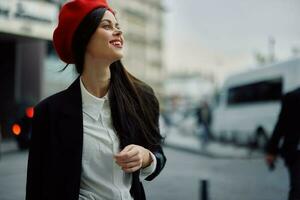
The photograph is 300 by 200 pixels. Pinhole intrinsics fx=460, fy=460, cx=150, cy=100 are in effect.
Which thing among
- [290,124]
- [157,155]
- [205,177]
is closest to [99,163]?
[157,155]

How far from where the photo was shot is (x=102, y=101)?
6.41 feet

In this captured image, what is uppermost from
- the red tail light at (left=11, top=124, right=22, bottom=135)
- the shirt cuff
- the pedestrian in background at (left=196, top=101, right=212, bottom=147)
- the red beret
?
the red beret

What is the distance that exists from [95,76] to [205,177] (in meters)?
4.43

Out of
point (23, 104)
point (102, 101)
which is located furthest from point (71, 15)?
point (23, 104)

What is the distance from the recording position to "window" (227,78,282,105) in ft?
48.0

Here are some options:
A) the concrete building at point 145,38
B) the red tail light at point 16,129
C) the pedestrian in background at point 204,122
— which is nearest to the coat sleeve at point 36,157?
the red tail light at point 16,129

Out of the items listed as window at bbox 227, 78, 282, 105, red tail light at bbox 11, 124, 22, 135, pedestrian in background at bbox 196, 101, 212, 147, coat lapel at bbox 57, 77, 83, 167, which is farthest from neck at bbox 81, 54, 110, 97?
pedestrian in background at bbox 196, 101, 212, 147

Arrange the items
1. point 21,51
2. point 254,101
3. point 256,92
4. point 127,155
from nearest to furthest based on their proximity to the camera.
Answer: point 127,155 < point 256,92 < point 254,101 < point 21,51

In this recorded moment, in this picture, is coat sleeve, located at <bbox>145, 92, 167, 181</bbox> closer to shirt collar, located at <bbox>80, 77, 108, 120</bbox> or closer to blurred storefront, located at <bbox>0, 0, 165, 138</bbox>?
shirt collar, located at <bbox>80, 77, 108, 120</bbox>

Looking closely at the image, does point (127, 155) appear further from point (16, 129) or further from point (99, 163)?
point (16, 129)

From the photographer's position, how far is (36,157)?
73.3 inches

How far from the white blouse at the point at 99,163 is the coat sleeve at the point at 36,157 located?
17 cm

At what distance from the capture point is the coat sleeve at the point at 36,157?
6.07 feet

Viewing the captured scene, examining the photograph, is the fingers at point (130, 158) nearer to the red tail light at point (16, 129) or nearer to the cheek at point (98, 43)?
the cheek at point (98, 43)
